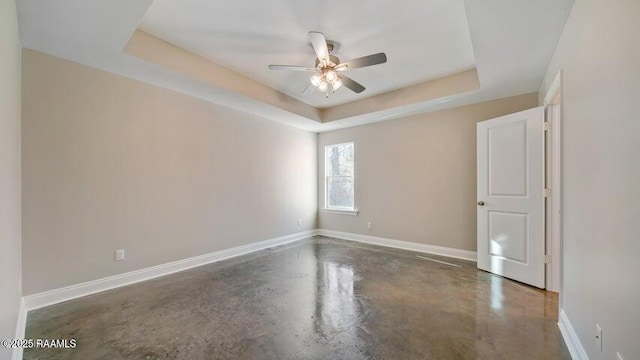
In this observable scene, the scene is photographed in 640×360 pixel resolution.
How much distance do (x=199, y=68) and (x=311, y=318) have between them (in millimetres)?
3032

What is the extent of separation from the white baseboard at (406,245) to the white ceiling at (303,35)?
7.83 feet

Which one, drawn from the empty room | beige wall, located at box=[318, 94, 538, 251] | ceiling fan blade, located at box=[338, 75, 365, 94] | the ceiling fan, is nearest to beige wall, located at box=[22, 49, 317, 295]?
the empty room

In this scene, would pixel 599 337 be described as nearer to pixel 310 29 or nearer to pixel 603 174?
pixel 603 174

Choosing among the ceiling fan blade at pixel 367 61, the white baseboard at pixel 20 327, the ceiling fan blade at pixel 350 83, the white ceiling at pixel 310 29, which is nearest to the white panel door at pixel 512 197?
the white ceiling at pixel 310 29

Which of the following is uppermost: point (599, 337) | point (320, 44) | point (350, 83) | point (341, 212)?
point (320, 44)

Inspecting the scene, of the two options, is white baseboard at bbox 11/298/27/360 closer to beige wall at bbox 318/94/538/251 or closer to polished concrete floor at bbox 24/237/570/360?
polished concrete floor at bbox 24/237/570/360

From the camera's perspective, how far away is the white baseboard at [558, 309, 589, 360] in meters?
1.68

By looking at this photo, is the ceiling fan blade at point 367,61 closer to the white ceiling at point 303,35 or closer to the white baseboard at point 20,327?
the white ceiling at point 303,35

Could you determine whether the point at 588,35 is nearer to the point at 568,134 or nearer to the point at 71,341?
the point at 568,134

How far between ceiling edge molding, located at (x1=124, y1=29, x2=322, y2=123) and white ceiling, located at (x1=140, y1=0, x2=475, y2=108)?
9 cm

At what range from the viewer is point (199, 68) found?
3.11 meters

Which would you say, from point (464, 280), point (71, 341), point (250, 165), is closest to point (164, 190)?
point (250, 165)

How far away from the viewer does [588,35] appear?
1.62 meters

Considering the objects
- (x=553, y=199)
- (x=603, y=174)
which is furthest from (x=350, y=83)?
(x=553, y=199)
